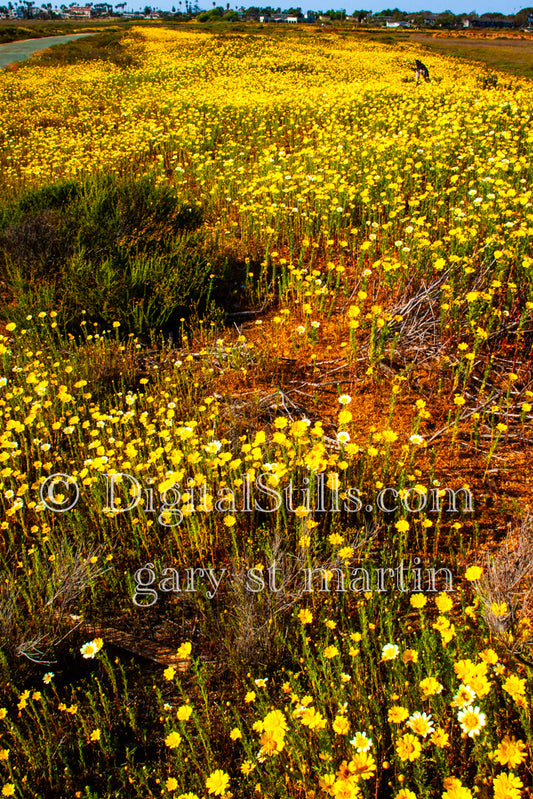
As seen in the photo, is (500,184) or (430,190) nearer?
(500,184)

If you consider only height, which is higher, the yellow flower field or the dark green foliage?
the dark green foliage

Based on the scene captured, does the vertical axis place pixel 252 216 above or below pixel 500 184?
below

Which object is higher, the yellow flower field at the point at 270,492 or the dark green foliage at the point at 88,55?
the dark green foliage at the point at 88,55

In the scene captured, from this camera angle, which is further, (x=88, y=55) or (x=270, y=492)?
(x=88, y=55)

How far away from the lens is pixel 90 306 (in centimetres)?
464

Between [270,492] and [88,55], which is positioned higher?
[88,55]

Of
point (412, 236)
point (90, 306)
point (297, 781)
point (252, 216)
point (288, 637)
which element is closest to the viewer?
point (297, 781)

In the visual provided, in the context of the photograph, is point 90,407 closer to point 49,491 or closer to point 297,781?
point 49,491

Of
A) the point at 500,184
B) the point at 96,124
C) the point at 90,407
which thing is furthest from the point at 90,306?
the point at 96,124

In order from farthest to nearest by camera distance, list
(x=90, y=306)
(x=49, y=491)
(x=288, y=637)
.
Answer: (x=90, y=306), (x=49, y=491), (x=288, y=637)

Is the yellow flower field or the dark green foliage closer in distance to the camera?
the yellow flower field

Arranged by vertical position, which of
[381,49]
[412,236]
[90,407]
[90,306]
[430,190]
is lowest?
[90,407]

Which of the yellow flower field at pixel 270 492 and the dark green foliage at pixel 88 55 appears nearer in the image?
the yellow flower field at pixel 270 492

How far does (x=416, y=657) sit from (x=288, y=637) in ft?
1.98
